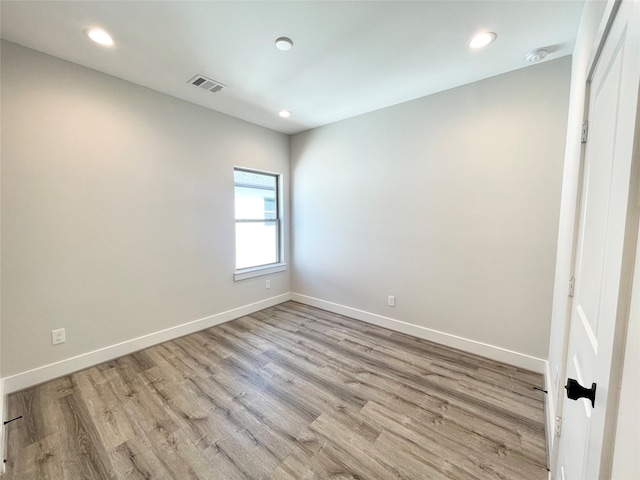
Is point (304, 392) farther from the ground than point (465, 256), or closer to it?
closer to it

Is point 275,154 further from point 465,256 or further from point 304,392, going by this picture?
point 304,392

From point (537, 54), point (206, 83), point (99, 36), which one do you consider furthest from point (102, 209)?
point (537, 54)

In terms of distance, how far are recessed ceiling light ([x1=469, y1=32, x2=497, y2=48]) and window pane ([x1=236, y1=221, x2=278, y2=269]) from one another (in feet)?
10.1

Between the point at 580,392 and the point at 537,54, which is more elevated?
the point at 537,54

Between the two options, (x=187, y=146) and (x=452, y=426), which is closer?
(x=452, y=426)

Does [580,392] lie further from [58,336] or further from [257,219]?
[257,219]

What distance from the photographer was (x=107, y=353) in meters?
2.47

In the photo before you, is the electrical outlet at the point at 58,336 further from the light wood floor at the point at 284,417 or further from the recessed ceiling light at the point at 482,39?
the recessed ceiling light at the point at 482,39

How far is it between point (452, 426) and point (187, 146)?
11.5 feet

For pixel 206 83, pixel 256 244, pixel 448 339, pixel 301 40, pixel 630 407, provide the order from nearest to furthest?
pixel 630 407, pixel 301 40, pixel 206 83, pixel 448 339, pixel 256 244

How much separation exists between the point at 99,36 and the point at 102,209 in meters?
1.35

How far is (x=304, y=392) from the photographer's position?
6.74 feet

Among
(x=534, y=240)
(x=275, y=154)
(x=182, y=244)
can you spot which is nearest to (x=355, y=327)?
(x=534, y=240)

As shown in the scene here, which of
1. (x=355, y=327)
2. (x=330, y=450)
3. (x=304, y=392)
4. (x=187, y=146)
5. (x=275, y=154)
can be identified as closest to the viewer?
(x=330, y=450)
